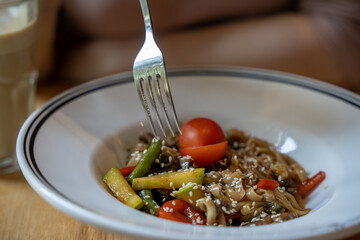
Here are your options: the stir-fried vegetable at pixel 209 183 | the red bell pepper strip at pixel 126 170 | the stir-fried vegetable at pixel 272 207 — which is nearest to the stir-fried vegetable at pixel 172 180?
the stir-fried vegetable at pixel 209 183

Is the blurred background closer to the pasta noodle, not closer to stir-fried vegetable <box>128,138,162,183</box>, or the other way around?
the pasta noodle

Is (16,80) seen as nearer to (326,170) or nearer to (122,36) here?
(122,36)

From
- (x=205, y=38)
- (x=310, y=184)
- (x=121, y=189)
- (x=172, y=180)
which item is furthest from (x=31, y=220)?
(x=205, y=38)

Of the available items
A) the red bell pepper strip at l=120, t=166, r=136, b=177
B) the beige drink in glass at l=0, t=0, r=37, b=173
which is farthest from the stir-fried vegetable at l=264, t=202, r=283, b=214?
the beige drink in glass at l=0, t=0, r=37, b=173

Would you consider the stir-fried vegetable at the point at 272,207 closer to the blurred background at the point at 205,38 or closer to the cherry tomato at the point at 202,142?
the cherry tomato at the point at 202,142

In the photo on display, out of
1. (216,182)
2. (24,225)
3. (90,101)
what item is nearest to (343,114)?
(216,182)
